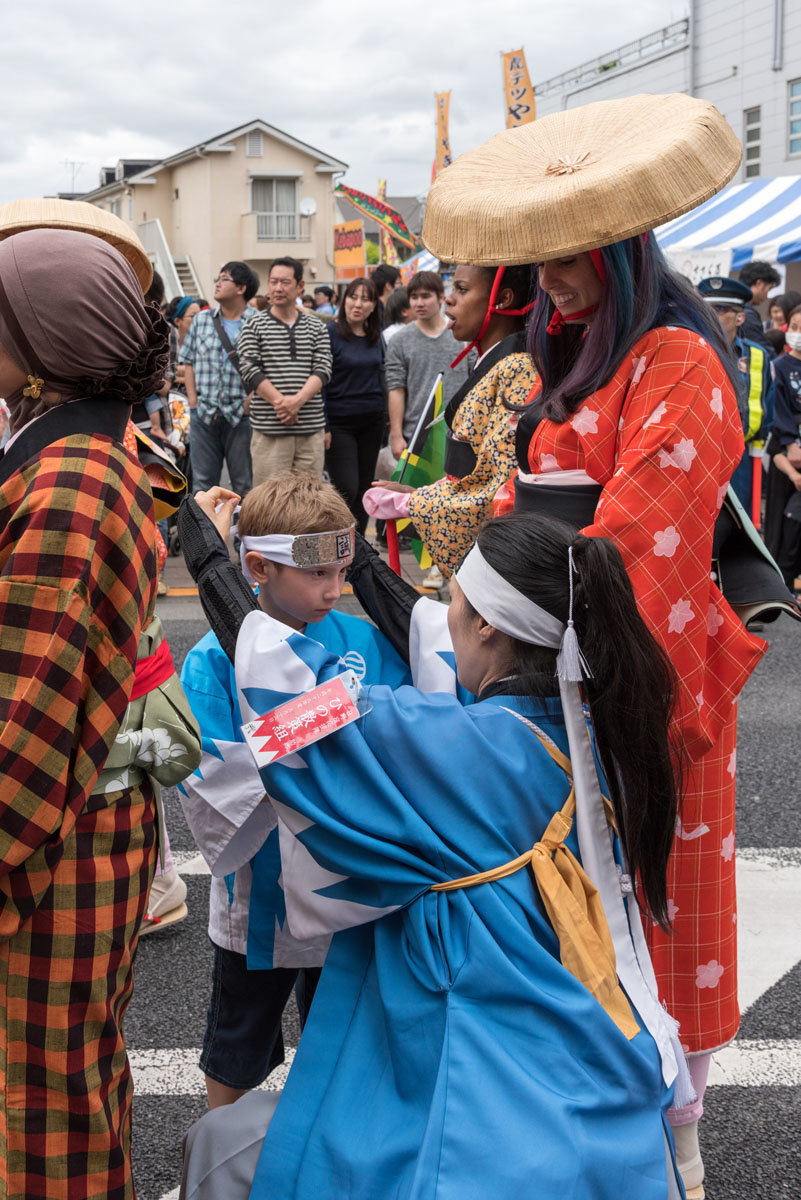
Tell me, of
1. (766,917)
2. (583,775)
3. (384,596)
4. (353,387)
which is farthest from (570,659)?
(353,387)

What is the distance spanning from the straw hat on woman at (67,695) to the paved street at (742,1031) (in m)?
0.60

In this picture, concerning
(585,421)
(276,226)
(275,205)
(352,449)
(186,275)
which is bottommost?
(352,449)

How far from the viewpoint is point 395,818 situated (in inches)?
60.7

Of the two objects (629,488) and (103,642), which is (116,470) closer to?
(103,642)

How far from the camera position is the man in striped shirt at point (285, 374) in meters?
7.68

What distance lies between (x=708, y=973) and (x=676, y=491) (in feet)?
3.12

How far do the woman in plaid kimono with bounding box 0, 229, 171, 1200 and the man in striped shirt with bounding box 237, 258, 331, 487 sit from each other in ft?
19.9

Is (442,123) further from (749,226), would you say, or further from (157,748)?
(157,748)

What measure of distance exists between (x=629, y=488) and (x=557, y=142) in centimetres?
74

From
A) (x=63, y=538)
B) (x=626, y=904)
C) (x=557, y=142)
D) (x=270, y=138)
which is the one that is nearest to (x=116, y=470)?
(x=63, y=538)

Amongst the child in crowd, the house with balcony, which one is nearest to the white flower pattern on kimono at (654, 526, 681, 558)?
the child in crowd

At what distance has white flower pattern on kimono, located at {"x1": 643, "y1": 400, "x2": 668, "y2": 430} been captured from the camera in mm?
2029

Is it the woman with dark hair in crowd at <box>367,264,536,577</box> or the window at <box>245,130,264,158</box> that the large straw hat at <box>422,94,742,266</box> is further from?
the window at <box>245,130,264,158</box>

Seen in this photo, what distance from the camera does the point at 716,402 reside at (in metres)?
2.07
